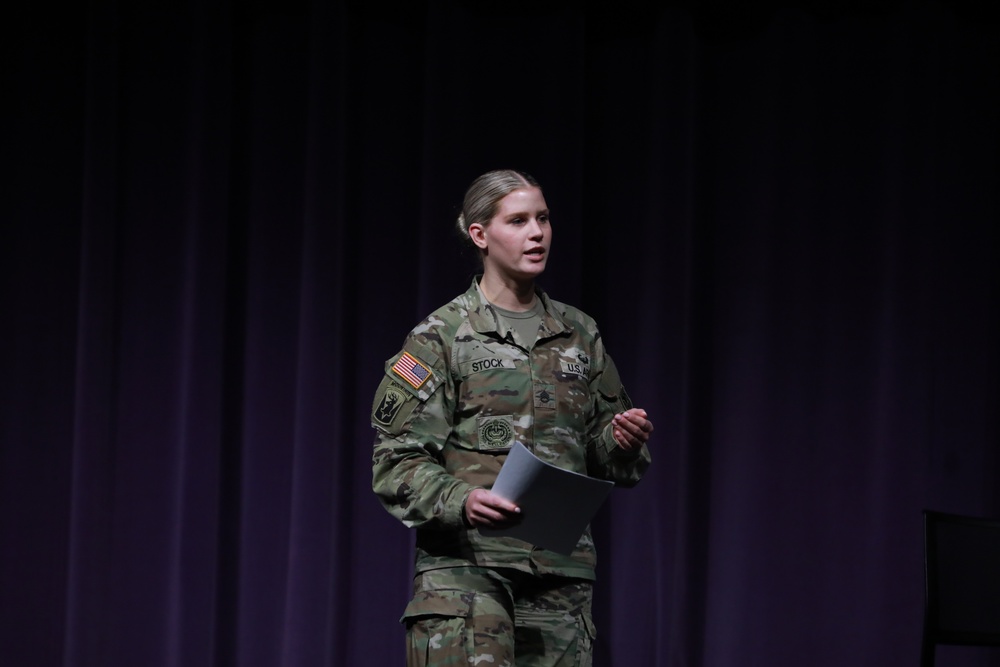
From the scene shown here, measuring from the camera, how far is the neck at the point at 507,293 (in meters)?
2.30

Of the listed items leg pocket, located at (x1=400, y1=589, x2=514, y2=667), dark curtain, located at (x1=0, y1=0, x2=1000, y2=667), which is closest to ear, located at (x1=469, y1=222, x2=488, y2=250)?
leg pocket, located at (x1=400, y1=589, x2=514, y2=667)

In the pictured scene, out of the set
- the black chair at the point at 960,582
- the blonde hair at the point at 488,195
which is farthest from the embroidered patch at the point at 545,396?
the black chair at the point at 960,582

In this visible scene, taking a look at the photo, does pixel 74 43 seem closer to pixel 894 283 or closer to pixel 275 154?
pixel 275 154

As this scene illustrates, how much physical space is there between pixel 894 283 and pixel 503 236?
169 centimetres

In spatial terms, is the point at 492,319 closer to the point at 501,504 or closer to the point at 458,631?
the point at 501,504

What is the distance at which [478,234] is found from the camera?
231 centimetres

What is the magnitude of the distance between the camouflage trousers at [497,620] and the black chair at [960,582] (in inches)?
37.3

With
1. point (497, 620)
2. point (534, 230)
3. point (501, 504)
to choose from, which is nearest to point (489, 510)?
point (501, 504)

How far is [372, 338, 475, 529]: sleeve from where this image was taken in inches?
79.8

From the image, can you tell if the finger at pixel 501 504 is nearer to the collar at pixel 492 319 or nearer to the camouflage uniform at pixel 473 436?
the camouflage uniform at pixel 473 436

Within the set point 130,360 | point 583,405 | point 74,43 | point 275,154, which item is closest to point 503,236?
point 583,405

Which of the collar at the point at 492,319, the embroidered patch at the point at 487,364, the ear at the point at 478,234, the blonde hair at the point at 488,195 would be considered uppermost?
the blonde hair at the point at 488,195

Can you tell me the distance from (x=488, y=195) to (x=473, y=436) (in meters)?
0.51

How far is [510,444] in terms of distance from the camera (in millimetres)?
2131
